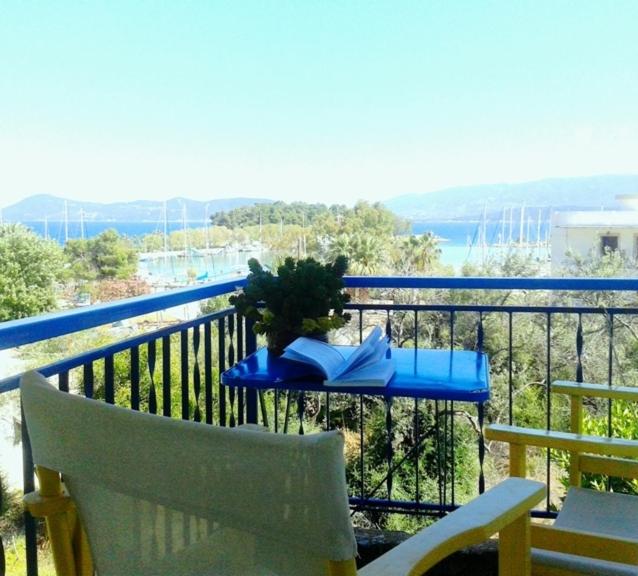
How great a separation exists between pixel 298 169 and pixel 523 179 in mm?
13783

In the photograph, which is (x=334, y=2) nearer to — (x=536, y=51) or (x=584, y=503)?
(x=536, y=51)

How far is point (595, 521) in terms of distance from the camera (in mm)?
1615

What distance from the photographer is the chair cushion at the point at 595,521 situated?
1.41 m

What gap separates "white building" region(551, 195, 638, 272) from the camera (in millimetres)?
21406

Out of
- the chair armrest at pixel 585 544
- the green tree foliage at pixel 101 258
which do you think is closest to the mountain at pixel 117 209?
the green tree foliage at pixel 101 258

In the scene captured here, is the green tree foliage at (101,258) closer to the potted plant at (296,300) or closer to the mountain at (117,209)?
the mountain at (117,209)

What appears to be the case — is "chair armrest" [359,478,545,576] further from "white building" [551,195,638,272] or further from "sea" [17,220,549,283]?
"white building" [551,195,638,272]

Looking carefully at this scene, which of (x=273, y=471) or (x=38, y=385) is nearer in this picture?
(x=273, y=471)

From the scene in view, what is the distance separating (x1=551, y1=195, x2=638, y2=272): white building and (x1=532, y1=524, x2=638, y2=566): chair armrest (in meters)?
20.4

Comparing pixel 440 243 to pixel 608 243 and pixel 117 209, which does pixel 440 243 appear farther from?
pixel 117 209

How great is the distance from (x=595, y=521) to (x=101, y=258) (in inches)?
1161

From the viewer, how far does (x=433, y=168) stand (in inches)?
Answer: 1619

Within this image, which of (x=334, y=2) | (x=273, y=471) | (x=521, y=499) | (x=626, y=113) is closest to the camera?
(x=273, y=471)

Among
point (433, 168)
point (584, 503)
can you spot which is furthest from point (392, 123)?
point (584, 503)
